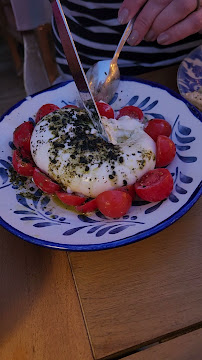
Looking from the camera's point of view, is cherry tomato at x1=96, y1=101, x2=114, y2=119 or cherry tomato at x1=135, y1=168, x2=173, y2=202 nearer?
cherry tomato at x1=135, y1=168, x2=173, y2=202

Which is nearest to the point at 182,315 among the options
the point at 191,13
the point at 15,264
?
the point at 15,264

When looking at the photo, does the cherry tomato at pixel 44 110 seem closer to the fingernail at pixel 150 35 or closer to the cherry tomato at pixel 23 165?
the cherry tomato at pixel 23 165

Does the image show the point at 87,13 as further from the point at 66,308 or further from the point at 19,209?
the point at 66,308

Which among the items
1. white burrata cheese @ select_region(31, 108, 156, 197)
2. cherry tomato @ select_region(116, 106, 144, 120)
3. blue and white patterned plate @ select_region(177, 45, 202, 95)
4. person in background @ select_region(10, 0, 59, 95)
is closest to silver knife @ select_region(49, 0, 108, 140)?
white burrata cheese @ select_region(31, 108, 156, 197)

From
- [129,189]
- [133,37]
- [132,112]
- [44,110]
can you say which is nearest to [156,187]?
[129,189]

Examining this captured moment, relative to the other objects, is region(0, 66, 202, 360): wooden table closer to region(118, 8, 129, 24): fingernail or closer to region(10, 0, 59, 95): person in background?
region(118, 8, 129, 24): fingernail

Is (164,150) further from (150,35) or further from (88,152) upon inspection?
(150,35)
